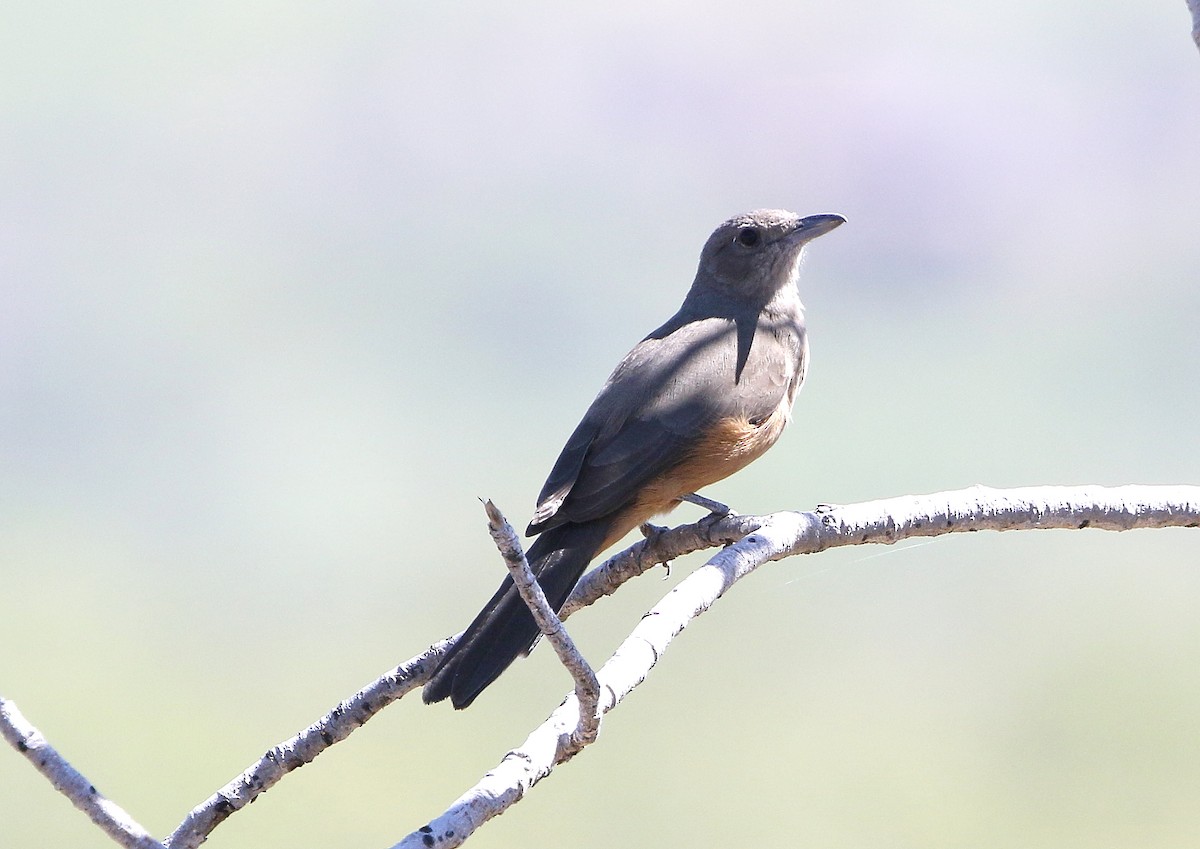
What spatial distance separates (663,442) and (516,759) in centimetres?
210

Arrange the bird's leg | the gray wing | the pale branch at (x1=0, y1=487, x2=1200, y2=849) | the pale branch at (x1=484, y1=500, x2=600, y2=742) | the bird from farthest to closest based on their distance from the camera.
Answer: the bird's leg
the gray wing
the bird
the pale branch at (x1=0, y1=487, x2=1200, y2=849)
the pale branch at (x1=484, y1=500, x2=600, y2=742)

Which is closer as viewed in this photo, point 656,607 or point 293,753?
point 656,607

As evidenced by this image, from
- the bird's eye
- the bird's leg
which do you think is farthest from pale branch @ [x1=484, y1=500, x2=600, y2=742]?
the bird's eye

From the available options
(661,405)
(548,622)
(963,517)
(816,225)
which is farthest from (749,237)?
(548,622)

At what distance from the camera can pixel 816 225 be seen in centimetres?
546

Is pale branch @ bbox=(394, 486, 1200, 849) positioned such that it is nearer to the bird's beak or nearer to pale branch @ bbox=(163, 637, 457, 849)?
pale branch @ bbox=(163, 637, 457, 849)

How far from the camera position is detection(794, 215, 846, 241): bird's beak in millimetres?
5418

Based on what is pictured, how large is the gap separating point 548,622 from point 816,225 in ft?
11.8

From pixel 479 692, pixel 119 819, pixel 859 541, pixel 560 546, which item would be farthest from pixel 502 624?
pixel 119 819

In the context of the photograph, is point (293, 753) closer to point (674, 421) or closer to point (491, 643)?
point (491, 643)

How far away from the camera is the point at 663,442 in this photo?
172 inches

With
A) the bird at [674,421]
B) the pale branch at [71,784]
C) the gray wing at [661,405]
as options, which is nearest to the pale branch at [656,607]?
the pale branch at [71,784]

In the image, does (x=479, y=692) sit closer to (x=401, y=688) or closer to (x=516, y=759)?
(x=401, y=688)

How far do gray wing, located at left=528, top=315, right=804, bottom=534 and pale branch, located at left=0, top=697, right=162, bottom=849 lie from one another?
1787mm
